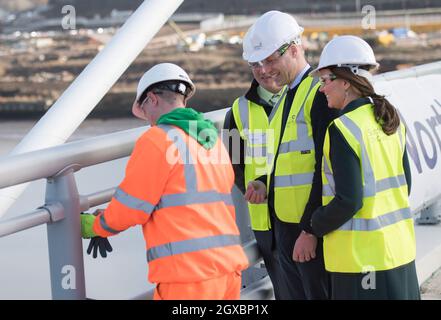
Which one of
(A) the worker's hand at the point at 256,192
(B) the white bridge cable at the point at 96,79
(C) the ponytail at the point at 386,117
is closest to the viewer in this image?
(C) the ponytail at the point at 386,117

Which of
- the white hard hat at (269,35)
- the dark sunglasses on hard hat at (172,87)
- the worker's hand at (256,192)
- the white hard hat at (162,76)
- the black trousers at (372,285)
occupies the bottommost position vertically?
the black trousers at (372,285)

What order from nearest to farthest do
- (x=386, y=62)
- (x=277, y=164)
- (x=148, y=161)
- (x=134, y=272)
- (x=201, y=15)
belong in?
1. (x=148, y=161)
2. (x=277, y=164)
3. (x=134, y=272)
4. (x=386, y=62)
5. (x=201, y=15)

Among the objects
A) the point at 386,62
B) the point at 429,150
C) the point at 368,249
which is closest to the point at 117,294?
the point at 429,150

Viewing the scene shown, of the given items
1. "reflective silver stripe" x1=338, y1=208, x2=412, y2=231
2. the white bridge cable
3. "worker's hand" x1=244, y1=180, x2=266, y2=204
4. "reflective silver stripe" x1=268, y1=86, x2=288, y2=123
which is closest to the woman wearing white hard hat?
"reflective silver stripe" x1=338, y1=208, x2=412, y2=231

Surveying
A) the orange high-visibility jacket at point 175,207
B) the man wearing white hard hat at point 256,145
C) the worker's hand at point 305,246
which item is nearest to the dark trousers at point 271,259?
the man wearing white hard hat at point 256,145

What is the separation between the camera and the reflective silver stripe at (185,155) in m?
2.76

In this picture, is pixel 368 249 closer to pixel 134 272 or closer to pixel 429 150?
pixel 429 150

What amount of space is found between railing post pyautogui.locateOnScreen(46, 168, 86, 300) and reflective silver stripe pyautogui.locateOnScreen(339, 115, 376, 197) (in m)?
0.92

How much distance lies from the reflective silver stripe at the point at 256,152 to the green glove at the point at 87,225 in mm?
826

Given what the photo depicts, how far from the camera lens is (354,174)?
299 cm

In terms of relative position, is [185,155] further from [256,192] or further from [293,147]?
[256,192]

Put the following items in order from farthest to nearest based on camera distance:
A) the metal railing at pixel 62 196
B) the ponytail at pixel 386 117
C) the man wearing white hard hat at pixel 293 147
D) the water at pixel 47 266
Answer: the water at pixel 47 266, the man wearing white hard hat at pixel 293 147, the ponytail at pixel 386 117, the metal railing at pixel 62 196

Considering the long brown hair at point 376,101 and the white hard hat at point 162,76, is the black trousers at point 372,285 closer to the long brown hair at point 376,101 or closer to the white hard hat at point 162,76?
the long brown hair at point 376,101
